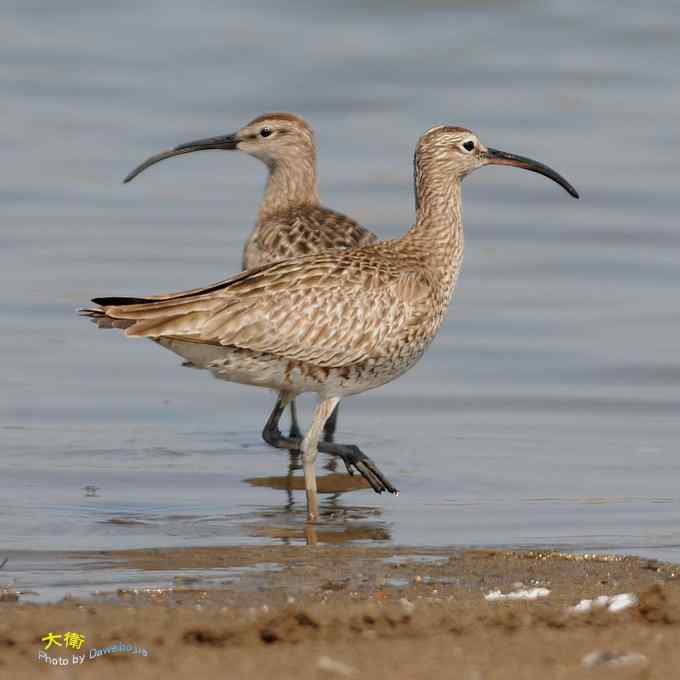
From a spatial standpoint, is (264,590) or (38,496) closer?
(264,590)

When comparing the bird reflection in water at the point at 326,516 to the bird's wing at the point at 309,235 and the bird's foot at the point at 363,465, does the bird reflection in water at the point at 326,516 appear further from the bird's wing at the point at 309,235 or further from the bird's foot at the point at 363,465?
the bird's wing at the point at 309,235

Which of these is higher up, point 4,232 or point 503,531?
point 4,232

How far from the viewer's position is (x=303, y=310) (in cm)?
883

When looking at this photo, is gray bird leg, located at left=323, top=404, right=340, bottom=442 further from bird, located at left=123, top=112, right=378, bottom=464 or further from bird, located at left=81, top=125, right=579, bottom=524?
bird, located at left=81, top=125, right=579, bottom=524

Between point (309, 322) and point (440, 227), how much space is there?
3.59 ft

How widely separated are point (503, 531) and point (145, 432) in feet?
9.13

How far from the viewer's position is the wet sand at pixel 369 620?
5.38 metres

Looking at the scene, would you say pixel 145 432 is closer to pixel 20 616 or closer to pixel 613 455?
pixel 613 455

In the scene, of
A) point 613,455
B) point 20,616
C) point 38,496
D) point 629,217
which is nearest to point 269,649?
point 20,616

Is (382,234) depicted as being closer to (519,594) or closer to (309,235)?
(309,235)

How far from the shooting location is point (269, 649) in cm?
568

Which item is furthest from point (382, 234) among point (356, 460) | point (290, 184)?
point (356, 460)

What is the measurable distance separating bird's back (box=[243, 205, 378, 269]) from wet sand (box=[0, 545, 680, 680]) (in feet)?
10.0

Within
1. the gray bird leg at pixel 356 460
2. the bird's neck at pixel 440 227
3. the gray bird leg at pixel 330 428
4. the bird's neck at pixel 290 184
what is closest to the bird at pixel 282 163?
the bird's neck at pixel 290 184
